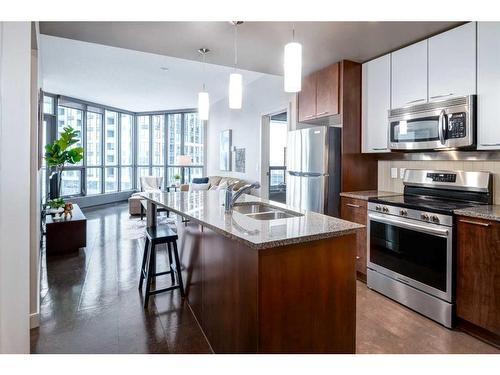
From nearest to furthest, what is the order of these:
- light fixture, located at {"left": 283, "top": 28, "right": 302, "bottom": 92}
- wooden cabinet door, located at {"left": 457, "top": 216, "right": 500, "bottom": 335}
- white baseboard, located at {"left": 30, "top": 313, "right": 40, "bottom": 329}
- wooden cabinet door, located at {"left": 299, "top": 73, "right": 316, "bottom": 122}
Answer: light fixture, located at {"left": 283, "top": 28, "right": 302, "bottom": 92}, wooden cabinet door, located at {"left": 457, "top": 216, "right": 500, "bottom": 335}, white baseboard, located at {"left": 30, "top": 313, "right": 40, "bottom": 329}, wooden cabinet door, located at {"left": 299, "top": 73, "right": 316, "bottom": 122}

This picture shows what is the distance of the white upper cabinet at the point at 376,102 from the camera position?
323 cm

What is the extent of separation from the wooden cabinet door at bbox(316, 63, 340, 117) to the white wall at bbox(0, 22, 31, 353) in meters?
2.89

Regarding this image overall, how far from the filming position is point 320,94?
3.73m

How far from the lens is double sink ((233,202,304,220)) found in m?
2.30

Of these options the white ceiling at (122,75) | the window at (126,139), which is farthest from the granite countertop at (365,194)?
the window at (126,139)

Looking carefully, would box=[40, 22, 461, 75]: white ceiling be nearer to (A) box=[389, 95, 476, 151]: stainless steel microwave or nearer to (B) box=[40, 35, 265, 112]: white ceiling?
(B) box=[40, 35, 265, 112]: white ceiling

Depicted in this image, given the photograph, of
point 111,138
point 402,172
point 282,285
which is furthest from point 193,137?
point 282,285

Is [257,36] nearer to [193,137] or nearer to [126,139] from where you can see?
[193,137]

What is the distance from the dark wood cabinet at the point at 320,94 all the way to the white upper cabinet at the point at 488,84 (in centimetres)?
133

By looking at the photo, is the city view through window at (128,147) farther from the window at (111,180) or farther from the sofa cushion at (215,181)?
the sofa cushion at (215,181)

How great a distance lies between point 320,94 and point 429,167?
58.0 inches

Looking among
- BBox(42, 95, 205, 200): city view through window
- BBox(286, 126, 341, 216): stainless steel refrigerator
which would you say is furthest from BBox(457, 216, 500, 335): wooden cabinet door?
BBox(42, 95, 205, 200): city view through window

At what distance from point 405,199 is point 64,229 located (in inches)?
163

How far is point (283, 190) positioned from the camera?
19.5ft
